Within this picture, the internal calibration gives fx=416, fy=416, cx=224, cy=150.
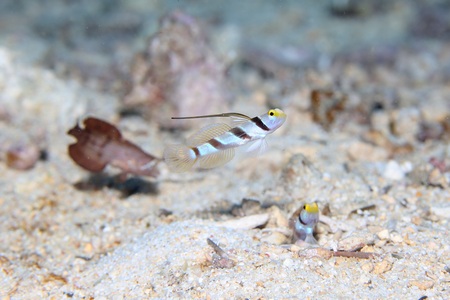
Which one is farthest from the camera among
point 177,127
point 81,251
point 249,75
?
point 249,75

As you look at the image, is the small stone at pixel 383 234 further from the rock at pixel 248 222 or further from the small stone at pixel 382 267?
the rock at pixel 248 222

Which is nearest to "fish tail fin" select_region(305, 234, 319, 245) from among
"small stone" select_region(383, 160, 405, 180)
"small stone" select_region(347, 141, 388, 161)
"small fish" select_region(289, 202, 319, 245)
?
"small fish" select_region(289, 202, 319, 245)

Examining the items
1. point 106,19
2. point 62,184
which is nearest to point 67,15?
point 106,19

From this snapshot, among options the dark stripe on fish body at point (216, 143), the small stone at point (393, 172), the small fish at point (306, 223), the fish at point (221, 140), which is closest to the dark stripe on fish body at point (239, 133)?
the fish at point (221, 140)

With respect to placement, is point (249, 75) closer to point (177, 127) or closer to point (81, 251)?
point (177, 127)

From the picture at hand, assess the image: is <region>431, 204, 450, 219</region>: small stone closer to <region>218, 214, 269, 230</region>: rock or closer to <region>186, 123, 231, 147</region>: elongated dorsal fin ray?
<region>218, 214, 269, 230</region>: rock

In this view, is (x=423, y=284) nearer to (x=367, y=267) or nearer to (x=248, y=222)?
(x=367, y=267)
